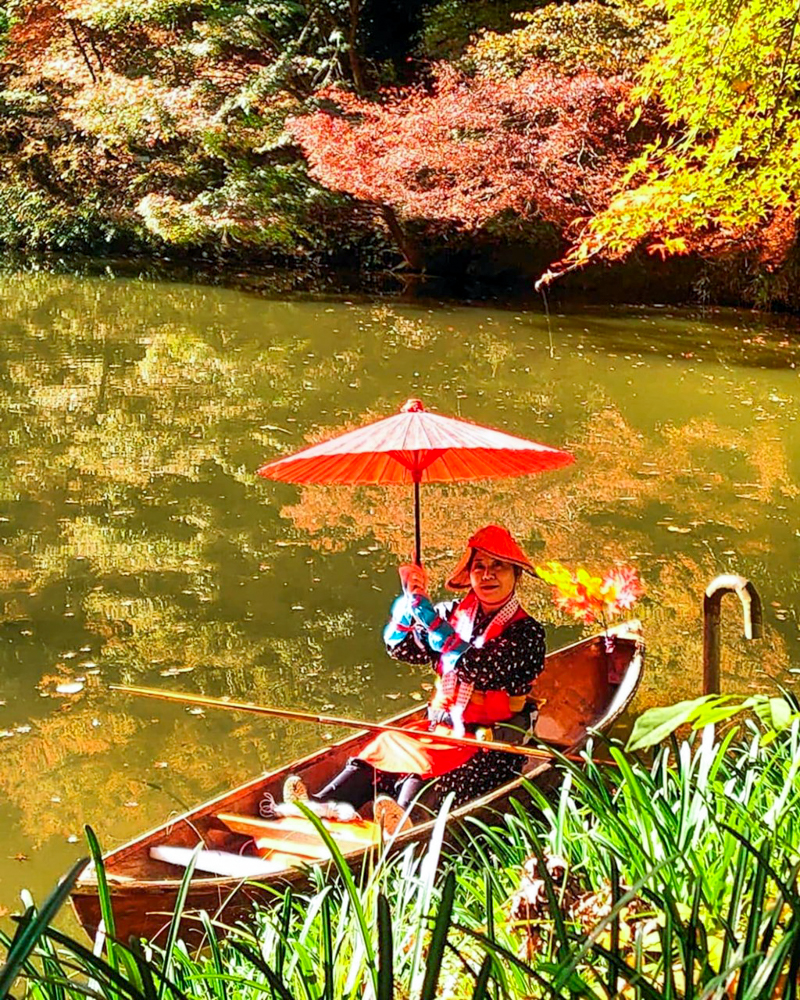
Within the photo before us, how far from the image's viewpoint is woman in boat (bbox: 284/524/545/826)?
3924 millimetres

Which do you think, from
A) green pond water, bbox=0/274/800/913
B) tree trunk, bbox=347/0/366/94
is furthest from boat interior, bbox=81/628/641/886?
tree trunk, bbox=347/0/366/94

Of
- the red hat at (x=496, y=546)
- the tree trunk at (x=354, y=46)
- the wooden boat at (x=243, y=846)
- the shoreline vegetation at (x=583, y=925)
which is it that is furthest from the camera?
the tree trunk at (x=354, y=46)

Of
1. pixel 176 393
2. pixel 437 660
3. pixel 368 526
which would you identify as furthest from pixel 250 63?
pixel 437 660

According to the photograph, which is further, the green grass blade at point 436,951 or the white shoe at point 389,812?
the white shoe at point 389,812

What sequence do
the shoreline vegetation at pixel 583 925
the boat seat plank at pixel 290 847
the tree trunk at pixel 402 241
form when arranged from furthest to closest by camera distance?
the tree trunk at pixel 402 241, the boat seat plank at pixel 290 847, the shoreline vegetation at pixel 583 925

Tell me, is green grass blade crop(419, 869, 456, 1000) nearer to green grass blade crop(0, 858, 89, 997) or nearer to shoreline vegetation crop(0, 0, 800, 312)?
green grass blade crop(0, 858, 89, 997)

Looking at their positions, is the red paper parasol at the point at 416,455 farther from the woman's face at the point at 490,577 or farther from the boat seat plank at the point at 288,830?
the boat seat plank at the point at 288,830

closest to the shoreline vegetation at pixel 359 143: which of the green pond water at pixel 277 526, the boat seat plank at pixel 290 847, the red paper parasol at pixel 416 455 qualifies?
the green pond water at pixel 277 526

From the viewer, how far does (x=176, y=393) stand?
12.0 m

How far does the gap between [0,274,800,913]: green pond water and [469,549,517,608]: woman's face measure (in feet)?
4.02

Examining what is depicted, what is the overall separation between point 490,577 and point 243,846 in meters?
1.16

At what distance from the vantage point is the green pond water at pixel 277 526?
4934 mm

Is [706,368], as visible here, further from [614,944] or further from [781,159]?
[614,944]

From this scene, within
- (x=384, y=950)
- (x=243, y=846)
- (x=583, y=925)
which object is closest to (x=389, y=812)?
(x=243, y=846)
